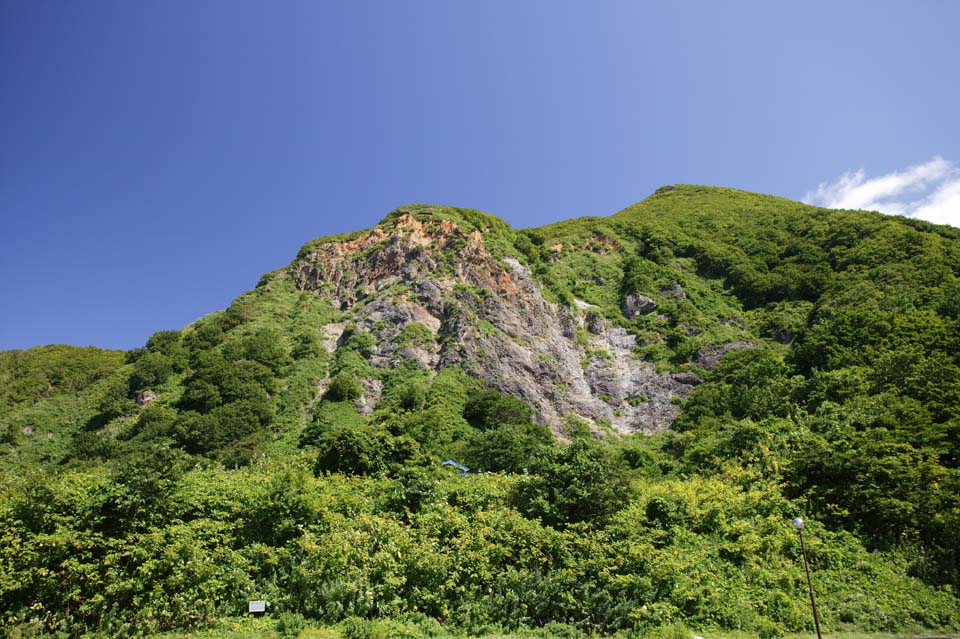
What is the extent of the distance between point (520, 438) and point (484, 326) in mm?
18297

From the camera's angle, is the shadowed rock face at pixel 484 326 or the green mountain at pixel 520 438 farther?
the shadowed rock face at pixel 484 326

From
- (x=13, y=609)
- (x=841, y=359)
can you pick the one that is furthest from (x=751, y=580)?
(x=841, y=359)

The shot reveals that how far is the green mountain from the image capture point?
13.5 meters

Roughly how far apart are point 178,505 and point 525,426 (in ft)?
80.2

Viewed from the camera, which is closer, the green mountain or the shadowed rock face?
the green mountain

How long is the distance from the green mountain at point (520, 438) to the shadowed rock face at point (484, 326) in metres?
0.34

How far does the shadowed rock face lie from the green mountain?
34 centimetres

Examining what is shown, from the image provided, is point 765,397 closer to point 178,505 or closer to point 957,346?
point 957,346

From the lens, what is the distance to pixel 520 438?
30875 millimetres

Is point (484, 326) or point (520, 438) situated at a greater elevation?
point (484, 326)

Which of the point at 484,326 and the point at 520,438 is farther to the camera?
the point at 484,326

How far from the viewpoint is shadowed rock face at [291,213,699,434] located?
43469 mm

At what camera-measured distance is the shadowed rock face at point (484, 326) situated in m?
43.5

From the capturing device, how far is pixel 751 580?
15859mm
